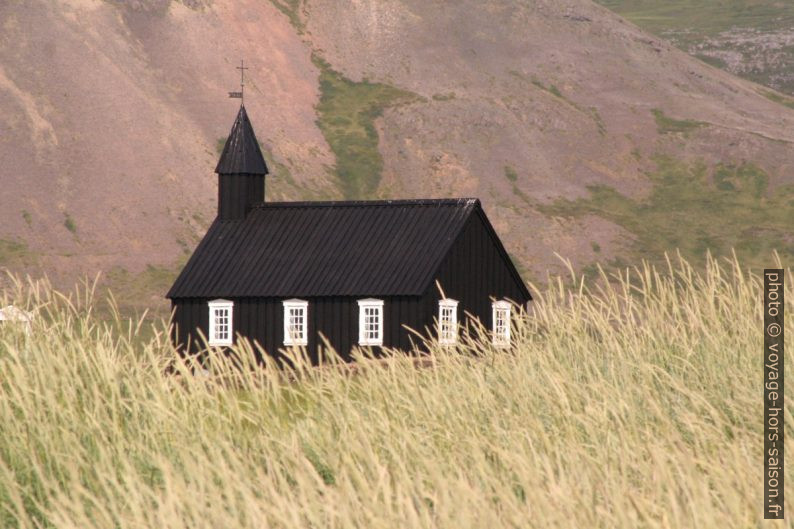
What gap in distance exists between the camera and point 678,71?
424 ft

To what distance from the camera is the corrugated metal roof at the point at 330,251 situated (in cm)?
3878

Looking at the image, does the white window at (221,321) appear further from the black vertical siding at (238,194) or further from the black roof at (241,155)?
the black roof at (241,155)

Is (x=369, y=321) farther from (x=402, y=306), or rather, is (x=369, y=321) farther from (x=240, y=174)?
(x=240, y=174)

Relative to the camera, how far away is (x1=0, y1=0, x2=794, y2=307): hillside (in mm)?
88438

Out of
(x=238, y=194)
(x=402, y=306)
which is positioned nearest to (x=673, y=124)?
(x=238, y=194)

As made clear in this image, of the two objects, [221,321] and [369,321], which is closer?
[369,321]

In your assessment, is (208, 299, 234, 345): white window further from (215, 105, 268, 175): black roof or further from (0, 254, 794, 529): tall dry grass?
(0, 254, 794, 529): tall dry grass

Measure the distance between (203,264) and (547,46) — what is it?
90665mm

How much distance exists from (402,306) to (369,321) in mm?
1326

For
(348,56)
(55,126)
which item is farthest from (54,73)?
(348,56)

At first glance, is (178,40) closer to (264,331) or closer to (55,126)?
(55,126)

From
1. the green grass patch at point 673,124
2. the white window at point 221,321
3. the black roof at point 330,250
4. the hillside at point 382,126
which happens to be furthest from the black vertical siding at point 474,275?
the green grass patch at point 673,124

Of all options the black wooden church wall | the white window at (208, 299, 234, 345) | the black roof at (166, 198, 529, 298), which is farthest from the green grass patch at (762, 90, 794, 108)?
the white window at (208, 299, 234, 345)

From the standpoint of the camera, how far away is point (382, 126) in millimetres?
113688
